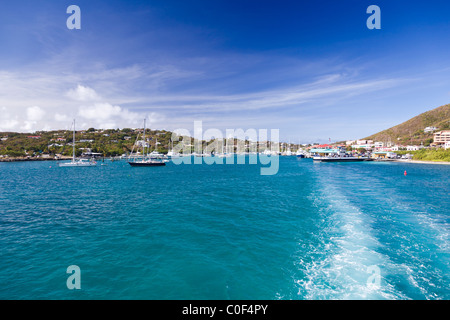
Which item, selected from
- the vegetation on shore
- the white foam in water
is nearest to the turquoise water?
the white foam in water

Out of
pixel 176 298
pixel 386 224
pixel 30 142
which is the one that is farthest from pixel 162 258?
pixel 30 142

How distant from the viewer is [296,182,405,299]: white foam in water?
9.08 m

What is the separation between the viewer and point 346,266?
1134 centimetres

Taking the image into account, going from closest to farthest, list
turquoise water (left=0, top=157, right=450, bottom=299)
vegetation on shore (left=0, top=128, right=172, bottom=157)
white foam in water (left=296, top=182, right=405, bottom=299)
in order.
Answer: white foam in water (left=296, top=182, right=405, bottom=299), turquoise water (left=0, top=157, right=450, bottom=299), vegetation on shore (left=0, top=128, right=172, bottom=157)

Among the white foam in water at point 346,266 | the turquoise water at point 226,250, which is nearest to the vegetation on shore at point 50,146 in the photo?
the turquoise water at point 226,250

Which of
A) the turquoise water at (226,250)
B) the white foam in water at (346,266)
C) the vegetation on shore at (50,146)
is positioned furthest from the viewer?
the vegetation on shore at (50,146)

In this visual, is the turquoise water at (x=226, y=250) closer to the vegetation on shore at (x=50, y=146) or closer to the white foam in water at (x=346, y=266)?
the white foam in water at (x=346, y=266)

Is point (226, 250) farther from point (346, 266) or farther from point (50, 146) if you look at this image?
point (50, 146)

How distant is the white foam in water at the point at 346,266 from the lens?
29.8ft

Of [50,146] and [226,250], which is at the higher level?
[50,146]

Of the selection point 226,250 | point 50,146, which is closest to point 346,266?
point 226,250

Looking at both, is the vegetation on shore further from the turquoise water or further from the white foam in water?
the white foam in water
